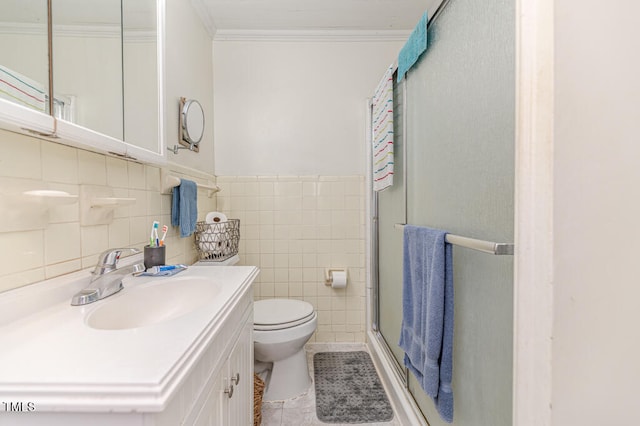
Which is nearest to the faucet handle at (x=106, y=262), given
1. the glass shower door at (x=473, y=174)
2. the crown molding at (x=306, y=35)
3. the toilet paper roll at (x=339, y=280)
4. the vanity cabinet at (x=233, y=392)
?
the vanity cabinet at (x=233, y=392)

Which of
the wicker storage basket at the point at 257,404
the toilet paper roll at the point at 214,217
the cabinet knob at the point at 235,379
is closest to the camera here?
the cabinet knob at the point at 235,379

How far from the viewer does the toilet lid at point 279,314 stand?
4.64 ft

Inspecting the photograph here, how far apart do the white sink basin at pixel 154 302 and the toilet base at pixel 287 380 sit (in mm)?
821

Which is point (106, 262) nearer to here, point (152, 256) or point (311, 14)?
point (152, 256)

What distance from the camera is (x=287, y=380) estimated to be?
1.51 meters

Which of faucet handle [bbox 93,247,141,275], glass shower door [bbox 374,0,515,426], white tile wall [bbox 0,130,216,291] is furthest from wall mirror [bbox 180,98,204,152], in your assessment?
glass shower door [bbox 374,0,515,426]

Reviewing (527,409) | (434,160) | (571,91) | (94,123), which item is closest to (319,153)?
(434,160)

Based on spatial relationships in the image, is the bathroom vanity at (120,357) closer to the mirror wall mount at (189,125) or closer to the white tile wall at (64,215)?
the white tile wall at (64,215)

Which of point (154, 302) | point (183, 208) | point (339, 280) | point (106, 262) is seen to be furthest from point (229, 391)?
point (339, 280)

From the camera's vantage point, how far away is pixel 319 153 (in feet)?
6.61

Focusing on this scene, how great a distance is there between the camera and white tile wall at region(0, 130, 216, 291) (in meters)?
0.62

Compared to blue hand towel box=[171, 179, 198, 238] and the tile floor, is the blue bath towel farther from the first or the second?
blue hand towel box=[171, 179, 198, 238]

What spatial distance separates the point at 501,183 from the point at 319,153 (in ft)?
4.72

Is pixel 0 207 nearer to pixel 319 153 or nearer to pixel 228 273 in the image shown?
pixel 228 273
